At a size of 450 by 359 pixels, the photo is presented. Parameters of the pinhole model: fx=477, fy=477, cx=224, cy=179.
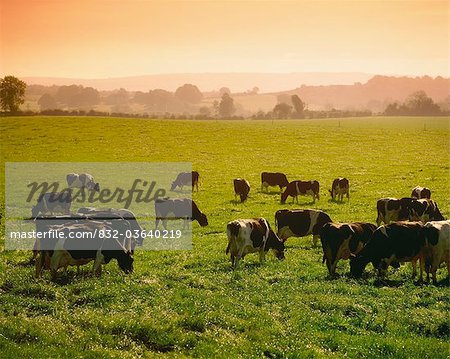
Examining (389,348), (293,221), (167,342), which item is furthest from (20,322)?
(293,221)

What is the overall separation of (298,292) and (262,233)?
3646mm

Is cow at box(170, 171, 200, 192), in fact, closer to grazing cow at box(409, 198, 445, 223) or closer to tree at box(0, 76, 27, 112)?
grazing cow at box(409, 198, 445, 223)

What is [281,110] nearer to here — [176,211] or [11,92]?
[11,92]

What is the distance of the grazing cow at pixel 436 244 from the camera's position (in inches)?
587

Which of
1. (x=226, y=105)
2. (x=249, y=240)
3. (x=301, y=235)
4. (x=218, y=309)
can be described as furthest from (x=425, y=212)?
(x=226, y=105)

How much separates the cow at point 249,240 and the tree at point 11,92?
91.0m

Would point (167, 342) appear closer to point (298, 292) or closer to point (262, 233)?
point (298, 292)

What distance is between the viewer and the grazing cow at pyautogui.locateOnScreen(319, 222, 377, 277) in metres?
15.8

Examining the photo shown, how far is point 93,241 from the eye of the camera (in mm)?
14859

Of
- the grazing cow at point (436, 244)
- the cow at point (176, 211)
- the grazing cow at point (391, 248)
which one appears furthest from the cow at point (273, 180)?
the grazing cow at point (436, 244)

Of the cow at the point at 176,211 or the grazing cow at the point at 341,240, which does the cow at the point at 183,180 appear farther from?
the grazing cow at the point at 341,240

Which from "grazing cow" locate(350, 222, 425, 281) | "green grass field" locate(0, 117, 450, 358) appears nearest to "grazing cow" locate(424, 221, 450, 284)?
"grazing cow" locate(350, 222, 425, 281)

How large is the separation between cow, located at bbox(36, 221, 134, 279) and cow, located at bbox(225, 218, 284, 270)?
360 cm

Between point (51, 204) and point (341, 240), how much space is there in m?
17.0
